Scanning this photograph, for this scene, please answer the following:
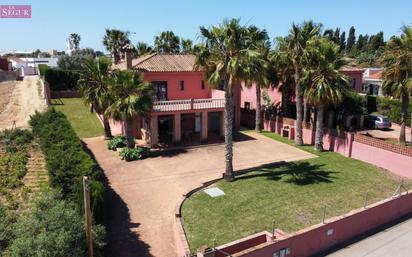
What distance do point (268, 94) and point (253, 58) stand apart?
21.7 metres

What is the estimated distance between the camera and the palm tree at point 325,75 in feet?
82.4

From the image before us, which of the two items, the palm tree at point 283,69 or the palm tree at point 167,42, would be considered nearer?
the palm tree at point 283,69

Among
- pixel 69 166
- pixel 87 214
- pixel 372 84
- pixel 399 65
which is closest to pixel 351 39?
pixel 372 84

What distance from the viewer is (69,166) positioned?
16812 millimetres

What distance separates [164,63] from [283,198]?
18.0 m

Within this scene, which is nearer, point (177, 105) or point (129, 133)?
point (129, 133)

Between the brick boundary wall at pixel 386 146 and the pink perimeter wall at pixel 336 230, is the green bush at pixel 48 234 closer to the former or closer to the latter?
the pink perimeter wall at pixel 336 230

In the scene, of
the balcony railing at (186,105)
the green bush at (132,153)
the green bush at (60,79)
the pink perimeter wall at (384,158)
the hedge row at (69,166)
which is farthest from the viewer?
the green bush at (60,79)

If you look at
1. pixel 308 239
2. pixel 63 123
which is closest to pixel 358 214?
pixel 308 239

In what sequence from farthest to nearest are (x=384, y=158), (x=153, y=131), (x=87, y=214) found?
(x=153, y=131)
(x=384, y=158)
(x=87, y=214)

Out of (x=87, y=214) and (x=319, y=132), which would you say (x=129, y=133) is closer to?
(x=87, y=214)

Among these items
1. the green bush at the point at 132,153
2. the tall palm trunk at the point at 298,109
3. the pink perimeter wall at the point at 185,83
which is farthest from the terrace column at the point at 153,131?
the tall palm trunk at the point at 298,109

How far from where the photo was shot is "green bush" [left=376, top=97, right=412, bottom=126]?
38.2 meters

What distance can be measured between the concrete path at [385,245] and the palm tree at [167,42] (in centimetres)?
4563
